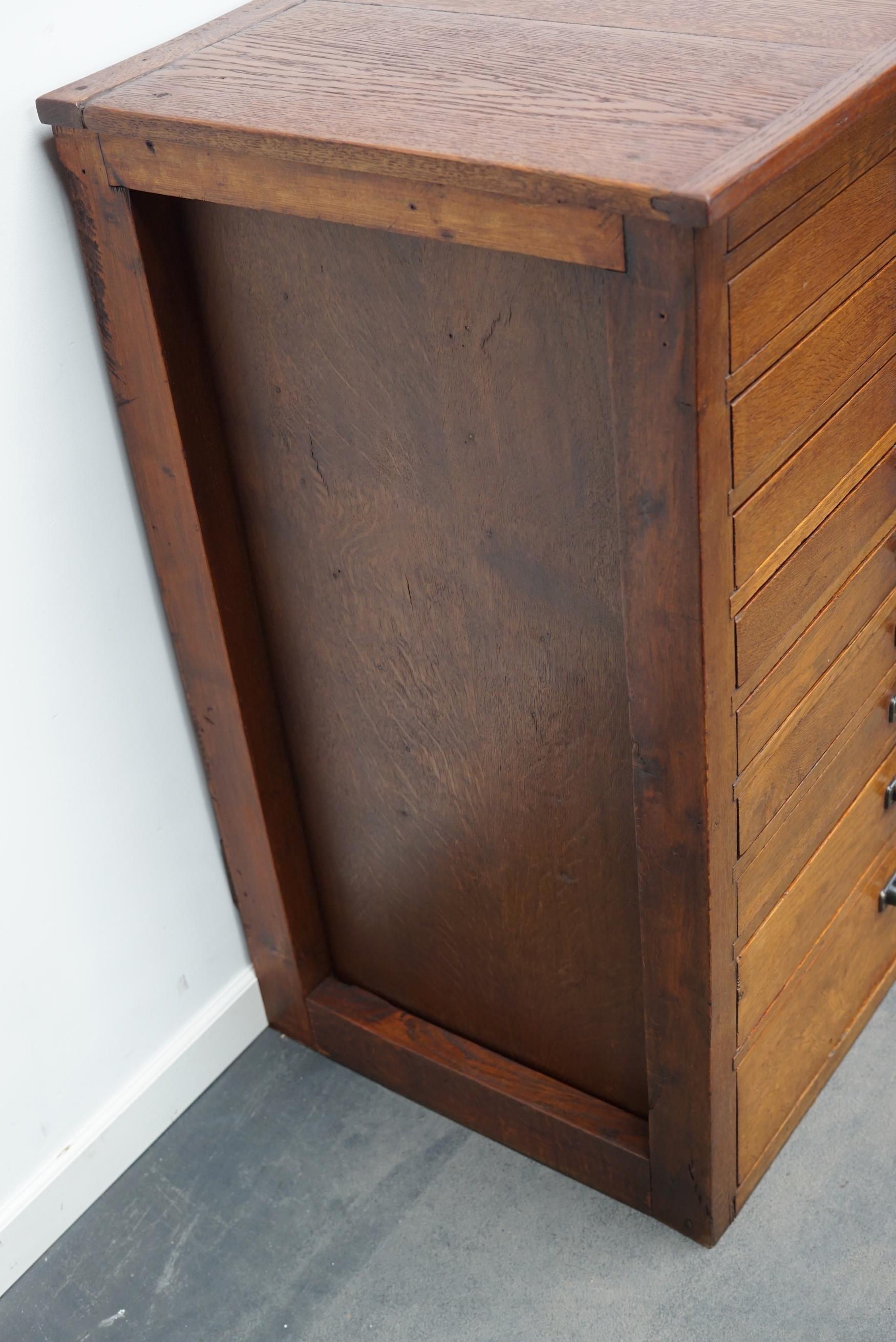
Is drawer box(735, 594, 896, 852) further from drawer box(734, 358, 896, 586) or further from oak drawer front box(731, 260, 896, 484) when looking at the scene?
oak drawer front box(731, 260, 896, 484)

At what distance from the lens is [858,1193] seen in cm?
165

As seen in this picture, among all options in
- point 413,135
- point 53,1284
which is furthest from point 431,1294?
point 413,135

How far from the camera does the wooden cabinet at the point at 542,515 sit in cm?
110

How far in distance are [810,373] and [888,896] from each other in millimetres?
790

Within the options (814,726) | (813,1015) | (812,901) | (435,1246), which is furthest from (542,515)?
(435,1246)

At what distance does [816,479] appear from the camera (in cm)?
129

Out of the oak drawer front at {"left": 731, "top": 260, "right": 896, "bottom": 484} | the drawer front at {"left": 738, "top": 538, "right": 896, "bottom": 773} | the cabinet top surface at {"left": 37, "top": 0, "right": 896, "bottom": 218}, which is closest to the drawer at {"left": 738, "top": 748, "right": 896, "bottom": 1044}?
the drawer front at {"left": 738, "top": 538, "right": 896, "bottom": 773}

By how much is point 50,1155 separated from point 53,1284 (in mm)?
146

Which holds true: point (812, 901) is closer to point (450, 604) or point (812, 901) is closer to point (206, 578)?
point (450, 604)

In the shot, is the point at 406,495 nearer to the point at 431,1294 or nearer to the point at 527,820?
the point at 527,820

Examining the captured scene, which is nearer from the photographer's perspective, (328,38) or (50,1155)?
(328,38)

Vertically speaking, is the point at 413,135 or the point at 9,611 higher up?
the point at 413,135

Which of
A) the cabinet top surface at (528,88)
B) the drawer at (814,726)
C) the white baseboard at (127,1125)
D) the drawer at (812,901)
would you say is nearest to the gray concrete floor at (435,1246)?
the white baseboard at (127,1125)

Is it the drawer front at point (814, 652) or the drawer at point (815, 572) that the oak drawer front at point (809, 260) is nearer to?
the drawer at point (815, 572)
